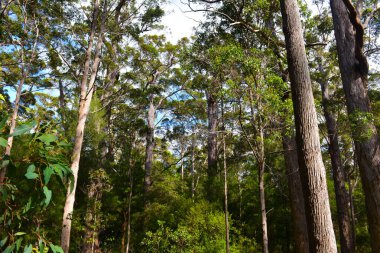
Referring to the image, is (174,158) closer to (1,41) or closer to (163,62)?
(163,62)

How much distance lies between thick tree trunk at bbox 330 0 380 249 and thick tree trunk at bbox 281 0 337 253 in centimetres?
247

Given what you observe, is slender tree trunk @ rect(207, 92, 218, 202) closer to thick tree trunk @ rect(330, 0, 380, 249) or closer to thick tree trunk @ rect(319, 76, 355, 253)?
thick tree trunk @ rect(319, 76, 355, 253)

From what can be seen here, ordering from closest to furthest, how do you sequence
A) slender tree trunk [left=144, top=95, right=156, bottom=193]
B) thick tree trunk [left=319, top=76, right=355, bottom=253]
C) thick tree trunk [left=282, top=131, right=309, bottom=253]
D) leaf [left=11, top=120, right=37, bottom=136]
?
leaf [left=11, top=120, right=37, bottom=136] < thick tree trunk [left=282, top=131, right=309, bottom=253] < thick tree trunk [left=319, top=76, right=355, bottom=253] < slender tree trunk [left=144, top=95, right=156, bottom=193]

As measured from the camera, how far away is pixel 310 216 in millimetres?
3025

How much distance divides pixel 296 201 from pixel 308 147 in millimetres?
5652

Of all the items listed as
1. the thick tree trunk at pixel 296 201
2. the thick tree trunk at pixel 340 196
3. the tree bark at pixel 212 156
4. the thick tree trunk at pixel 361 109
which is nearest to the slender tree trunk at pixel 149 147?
the tree bark at pixel 212 156

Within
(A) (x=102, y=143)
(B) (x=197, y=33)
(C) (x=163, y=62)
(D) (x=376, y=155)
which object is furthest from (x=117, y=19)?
(D) (x=376, y=155)

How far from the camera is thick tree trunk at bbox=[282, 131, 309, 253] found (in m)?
8.05

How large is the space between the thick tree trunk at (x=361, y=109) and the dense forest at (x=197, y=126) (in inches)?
1.1

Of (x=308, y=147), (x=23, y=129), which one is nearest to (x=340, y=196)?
(x=308, y=147)

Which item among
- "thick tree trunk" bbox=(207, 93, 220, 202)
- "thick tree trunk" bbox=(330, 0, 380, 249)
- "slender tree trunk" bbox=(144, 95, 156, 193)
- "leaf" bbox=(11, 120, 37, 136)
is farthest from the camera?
"slender tree trunk" bbox=(144, 95, 156, 193)

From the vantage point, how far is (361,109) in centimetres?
698

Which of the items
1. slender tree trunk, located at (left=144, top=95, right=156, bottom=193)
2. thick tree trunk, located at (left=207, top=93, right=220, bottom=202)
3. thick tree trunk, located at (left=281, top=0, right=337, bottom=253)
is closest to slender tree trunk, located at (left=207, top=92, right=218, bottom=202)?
thick tree trunk, located at (left=207, top=93, right=220, bottom=202)

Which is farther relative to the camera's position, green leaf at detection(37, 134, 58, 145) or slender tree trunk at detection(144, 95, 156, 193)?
slender tree trunk at detection(144, 95, 156, 193)
